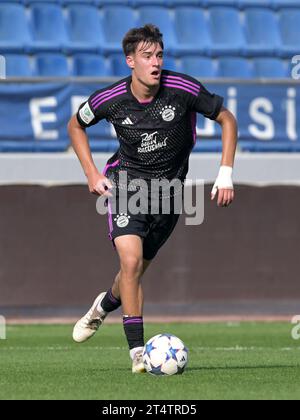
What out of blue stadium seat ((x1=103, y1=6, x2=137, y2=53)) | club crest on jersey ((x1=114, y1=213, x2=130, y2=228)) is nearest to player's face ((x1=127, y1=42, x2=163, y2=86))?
club crest on jersey ((x1=114, y1=213, x2=130, y2=228))

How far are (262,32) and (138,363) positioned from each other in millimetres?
11103

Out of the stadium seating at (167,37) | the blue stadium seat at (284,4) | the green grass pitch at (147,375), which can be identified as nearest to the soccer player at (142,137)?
the green grass pitch at (147,375)

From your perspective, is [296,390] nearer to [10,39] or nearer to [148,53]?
[148,53]

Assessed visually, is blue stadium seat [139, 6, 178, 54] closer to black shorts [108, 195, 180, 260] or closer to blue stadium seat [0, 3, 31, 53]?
blue stadium seat [0, 3, 31, 53]

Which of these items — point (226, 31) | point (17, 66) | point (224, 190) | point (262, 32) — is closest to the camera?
point (224, 190)

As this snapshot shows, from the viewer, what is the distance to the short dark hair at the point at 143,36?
778 cm

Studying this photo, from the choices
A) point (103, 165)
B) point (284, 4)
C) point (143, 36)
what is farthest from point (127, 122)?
point (284, 4)

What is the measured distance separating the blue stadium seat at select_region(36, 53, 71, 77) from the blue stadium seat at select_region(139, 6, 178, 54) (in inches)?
60.2

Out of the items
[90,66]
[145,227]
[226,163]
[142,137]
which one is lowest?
[145,227]

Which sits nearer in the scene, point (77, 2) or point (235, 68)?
point (235, 68)

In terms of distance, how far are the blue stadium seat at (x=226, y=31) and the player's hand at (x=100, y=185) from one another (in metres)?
9.87

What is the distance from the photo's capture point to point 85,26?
17156 millimetres

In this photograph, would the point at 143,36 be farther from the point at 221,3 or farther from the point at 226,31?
the point at 221,3

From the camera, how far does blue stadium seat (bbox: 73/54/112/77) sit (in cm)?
1675
